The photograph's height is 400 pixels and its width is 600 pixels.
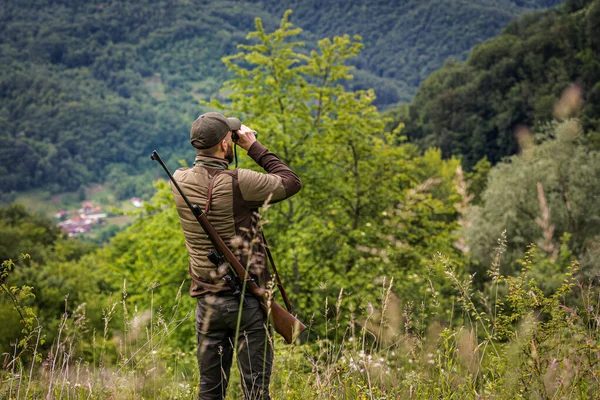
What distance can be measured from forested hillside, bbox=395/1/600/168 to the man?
4780 centimetres

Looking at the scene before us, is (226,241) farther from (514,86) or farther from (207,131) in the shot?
(514,86)

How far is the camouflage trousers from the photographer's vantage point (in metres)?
2.62

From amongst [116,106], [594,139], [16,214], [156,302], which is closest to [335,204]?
[156,302]

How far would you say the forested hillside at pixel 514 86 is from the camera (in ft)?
160

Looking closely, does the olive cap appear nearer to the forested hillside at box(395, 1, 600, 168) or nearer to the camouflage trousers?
the camouflage trousers

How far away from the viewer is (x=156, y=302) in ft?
39.3

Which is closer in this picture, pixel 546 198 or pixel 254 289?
pixel 254 289

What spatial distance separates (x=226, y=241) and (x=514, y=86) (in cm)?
5889

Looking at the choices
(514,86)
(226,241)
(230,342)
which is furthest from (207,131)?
(514,86)

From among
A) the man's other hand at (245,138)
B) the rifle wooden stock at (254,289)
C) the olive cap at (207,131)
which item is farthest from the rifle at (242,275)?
the man's other hand at (245,138)

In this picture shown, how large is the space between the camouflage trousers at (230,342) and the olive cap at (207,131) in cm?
85

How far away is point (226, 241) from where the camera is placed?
2.69 metres

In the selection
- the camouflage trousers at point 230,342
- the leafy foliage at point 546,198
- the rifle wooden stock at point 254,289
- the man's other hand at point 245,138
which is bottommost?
the leafy foliage at point 546,198

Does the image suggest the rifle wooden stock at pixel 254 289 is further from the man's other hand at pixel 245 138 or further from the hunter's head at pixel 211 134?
the man's other hand at pixel 245 138
